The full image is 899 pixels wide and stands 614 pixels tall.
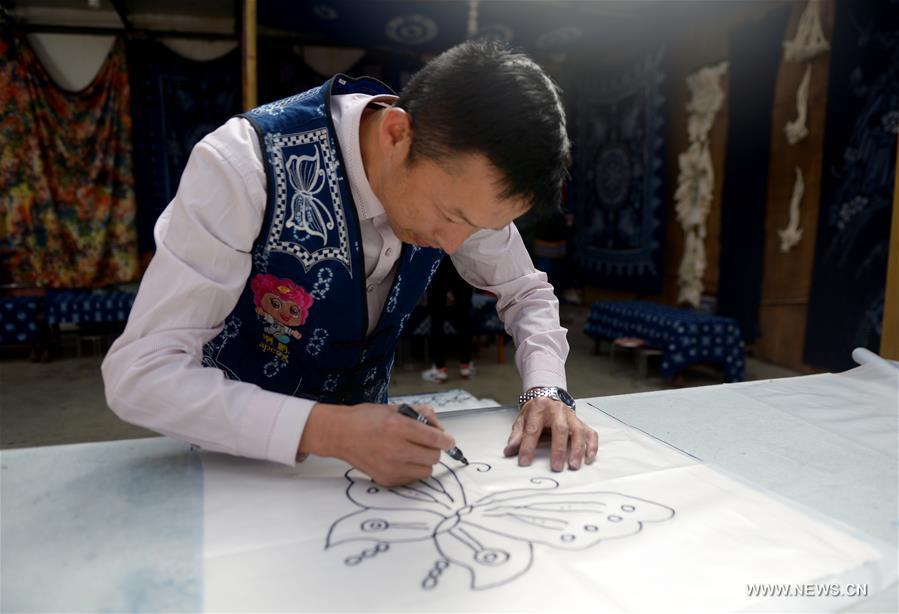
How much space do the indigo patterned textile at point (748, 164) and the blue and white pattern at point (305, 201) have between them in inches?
179

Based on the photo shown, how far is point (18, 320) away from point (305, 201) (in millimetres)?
4849

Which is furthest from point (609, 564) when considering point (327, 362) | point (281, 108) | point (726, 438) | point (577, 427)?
point (281, 108)

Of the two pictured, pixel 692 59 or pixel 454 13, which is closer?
pixel 454 13

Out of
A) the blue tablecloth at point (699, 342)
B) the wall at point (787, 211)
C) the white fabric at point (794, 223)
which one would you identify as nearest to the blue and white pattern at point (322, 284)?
the blue tablecloth at point (699, 342)

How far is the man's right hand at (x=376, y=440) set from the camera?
83 cm

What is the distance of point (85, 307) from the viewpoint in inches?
198

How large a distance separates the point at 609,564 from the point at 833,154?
4346mm

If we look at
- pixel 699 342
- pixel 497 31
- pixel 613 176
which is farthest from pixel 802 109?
pixel 497 31

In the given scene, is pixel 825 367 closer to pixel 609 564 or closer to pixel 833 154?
pixel 833 154

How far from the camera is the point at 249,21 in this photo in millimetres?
3639

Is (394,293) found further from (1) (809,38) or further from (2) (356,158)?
(1) (809,38)

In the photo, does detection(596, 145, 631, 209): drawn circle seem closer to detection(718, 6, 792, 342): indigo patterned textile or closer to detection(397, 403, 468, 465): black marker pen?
detection(718, 6, 792, 342): indigo patterned textile

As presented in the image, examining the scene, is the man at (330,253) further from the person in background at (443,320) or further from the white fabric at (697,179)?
the white fabric at (697,179)

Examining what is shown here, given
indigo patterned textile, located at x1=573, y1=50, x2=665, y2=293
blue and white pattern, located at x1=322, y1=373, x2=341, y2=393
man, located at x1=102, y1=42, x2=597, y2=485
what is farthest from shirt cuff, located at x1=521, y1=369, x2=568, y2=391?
indigo patterned textile, located at x1=573, y1=50, x2=665, y2=293
